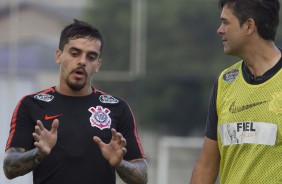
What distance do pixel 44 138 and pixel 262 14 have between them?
151cm

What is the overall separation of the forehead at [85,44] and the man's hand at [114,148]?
73 cm

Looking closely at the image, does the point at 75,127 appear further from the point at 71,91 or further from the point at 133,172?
the point at 133,172

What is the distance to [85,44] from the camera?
6547 millimetres

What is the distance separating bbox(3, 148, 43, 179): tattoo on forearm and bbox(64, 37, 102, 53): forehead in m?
0.75

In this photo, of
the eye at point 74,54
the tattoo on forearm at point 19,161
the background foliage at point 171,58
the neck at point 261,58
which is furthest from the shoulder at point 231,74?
the background foliage at point 171,58

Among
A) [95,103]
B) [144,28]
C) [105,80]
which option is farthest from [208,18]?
[95,103]

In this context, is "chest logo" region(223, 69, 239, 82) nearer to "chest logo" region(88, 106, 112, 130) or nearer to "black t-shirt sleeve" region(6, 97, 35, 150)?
"chest logo" region(88, 106, 112, 130)

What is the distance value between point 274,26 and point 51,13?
1240cm

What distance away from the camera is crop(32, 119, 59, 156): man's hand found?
601 cm

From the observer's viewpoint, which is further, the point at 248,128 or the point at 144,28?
the point at 144,28

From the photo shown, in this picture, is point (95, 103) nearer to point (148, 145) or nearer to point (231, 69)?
point (231, 69)

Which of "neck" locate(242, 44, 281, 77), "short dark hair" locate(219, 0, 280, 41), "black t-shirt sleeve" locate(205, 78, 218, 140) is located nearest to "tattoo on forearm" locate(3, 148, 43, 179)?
"black t-shirt sleeve" locate(205, 78, 218, 140)

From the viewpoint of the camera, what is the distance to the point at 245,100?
608cm

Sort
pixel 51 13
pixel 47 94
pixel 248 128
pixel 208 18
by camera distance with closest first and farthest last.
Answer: pixel 248 128, pixel 47 94, pixel 51 13, pixel 208 18
